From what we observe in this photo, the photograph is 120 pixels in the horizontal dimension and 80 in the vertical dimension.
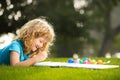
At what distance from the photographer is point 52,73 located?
23.0 feet

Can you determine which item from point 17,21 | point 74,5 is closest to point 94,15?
point 74,5

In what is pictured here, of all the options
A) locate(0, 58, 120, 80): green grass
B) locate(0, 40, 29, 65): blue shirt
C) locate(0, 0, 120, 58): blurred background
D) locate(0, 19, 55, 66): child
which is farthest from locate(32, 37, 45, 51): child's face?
locate(0, 0, 120, 58): blurred background

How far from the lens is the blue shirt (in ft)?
27.0

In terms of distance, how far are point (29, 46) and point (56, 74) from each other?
5.19 ft

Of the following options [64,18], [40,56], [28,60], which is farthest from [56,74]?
[64,18]

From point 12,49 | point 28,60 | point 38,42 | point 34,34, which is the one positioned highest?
point 34,34

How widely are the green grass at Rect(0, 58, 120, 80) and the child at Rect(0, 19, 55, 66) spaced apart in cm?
54

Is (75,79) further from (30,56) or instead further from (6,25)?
(6,25)

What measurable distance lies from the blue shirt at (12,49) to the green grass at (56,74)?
698 mm

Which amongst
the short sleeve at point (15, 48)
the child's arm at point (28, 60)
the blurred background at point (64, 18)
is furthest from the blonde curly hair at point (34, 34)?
the blurred background at point (64, 18)

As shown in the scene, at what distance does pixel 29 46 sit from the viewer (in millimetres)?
8398

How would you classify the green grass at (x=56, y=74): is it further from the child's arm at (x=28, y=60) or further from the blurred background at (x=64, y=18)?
the blurred background at (x=64, y=18)

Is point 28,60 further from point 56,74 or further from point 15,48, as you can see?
point 56,74

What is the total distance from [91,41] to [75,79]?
20569 millimetres
